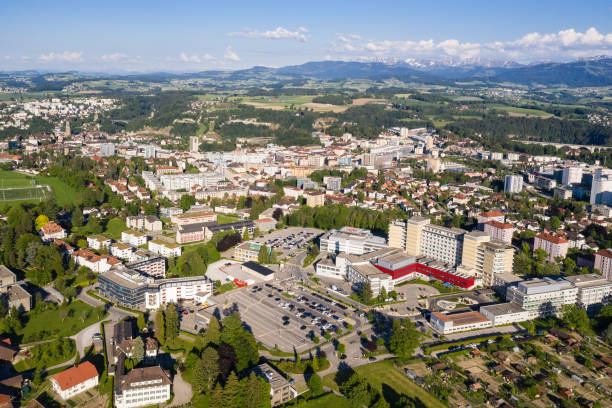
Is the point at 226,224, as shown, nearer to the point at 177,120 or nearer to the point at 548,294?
the point at 548,294

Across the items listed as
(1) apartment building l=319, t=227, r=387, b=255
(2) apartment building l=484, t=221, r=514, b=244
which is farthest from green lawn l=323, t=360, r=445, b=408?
(2) apartment building l=484, t=221, r=514, b=244

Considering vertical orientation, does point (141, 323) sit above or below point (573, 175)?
below

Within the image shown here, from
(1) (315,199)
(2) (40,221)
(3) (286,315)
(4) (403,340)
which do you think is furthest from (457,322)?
(2) (40,221)

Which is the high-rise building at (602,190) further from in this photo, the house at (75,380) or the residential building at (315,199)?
the house at (75,380)

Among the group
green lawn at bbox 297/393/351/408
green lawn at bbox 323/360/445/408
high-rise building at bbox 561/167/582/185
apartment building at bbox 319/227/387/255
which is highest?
high-rise building at bbox 561/167/582/185

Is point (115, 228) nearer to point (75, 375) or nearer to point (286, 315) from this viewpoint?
point (286, 315)

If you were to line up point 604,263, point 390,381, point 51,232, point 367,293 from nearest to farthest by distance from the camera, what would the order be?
1. point 390,381
2. point 367,293
3. point 604,263
4. point 51,232

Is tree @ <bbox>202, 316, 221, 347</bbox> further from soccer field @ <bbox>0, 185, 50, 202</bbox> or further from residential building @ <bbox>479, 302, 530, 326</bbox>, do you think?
soccer field @ <bbox>0, 185, 50, 202</bbox>
